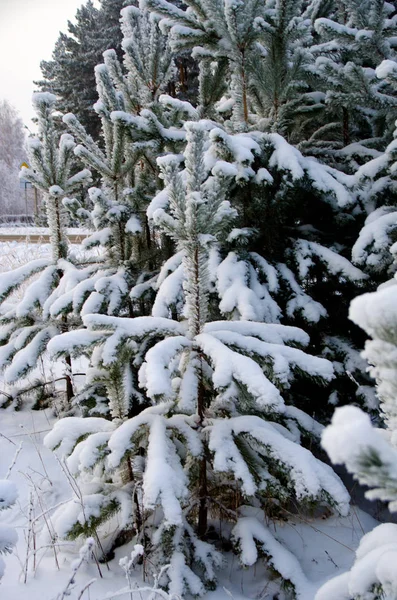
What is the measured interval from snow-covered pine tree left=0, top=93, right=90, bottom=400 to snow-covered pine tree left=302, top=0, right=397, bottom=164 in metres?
1.89

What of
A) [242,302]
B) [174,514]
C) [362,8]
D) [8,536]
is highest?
[362,8]

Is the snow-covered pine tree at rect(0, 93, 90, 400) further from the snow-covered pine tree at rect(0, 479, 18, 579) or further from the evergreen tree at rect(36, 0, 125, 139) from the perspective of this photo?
the evergreen tree at rect(36, 0, 125, 139)

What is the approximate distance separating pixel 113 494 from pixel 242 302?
1150 mm

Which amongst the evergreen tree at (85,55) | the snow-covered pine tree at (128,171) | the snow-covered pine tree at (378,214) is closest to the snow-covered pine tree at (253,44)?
the snow-covered pine tree at (128,171)

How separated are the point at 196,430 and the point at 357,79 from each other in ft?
7.47

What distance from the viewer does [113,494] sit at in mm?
2129

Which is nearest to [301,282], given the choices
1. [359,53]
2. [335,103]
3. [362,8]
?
[335,103]

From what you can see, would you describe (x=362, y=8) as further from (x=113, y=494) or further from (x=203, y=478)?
(x=113, y=494)

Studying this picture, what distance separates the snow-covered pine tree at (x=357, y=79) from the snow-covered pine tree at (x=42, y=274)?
1.89 m

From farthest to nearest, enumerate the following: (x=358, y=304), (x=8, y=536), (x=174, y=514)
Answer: (x=174, y=514) → (x=8, y=536) → (x=358, y=304)

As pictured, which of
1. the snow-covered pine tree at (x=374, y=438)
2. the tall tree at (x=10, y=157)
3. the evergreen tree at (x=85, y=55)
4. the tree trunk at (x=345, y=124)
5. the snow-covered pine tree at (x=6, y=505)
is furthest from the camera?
the tall tree at (x=10, y=157)

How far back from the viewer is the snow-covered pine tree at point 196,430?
5.38 ft

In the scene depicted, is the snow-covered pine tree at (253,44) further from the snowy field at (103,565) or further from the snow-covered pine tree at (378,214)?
the snowy field at (103,565)

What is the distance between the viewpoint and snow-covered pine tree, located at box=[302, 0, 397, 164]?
8.96 feet
